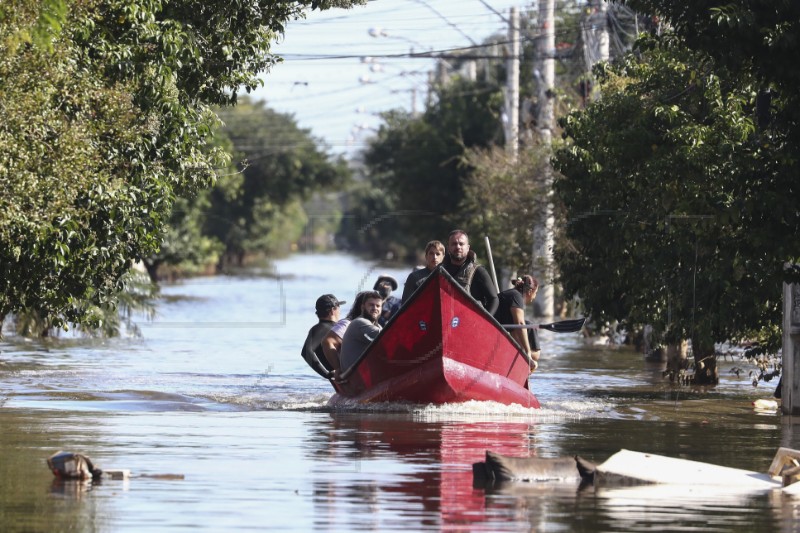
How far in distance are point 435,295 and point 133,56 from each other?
3925 millimetres

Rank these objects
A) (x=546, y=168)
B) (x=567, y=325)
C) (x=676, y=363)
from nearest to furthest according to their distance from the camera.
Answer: (x=567, y=325)
(x=676, y=363)
(x=546, y=168)

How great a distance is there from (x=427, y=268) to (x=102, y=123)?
4.08m

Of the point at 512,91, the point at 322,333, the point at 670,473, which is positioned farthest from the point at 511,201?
the point at 670,473

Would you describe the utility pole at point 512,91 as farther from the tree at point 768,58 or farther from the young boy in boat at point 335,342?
the tree at point 768,58

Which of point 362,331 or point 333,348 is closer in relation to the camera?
point 362,331

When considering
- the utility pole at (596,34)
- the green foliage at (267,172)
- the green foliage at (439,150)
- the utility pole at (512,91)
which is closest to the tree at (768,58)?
the utility pole at (596,34)

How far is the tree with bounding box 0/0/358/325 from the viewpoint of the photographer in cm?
1385

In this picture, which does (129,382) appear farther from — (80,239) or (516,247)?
(516,247)

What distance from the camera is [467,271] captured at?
57.4 ft

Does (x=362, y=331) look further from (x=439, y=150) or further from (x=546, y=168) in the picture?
(x=439, y=150)

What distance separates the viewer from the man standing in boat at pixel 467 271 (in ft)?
56.6

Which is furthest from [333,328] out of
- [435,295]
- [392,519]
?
[392,519]

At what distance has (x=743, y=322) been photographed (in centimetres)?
1962

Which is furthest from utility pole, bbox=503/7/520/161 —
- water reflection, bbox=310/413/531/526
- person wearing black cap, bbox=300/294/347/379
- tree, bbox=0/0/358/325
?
water reflection, bbox=310/413/531/526
